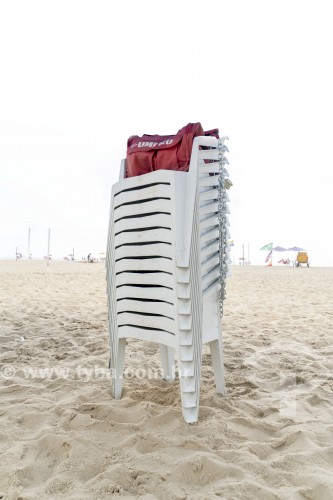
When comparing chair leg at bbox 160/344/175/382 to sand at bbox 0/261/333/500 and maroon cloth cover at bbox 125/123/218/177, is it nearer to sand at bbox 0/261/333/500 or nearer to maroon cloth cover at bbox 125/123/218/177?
sand at bbox 0/261/333/500

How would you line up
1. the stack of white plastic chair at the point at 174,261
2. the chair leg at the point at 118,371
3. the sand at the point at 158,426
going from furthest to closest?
the chair leg at the point at 118,371, the stack of white plastic chair at the point at 174,261, the sand at the point at 158,426

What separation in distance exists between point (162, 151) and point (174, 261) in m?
0.65

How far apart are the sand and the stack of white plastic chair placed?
9.0 inches

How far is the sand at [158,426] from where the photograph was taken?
161 centimetres

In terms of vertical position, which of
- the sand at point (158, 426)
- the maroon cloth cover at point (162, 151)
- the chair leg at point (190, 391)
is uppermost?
the maroon cloth cover at point (162, 151)

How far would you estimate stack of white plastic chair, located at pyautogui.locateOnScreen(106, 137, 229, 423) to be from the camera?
6.82 ft

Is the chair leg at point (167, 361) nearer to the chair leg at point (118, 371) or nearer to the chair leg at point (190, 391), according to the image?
the chair leg at point (118, 371)

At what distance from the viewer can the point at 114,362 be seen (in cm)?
253

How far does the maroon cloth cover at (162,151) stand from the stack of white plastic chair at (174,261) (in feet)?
0.25

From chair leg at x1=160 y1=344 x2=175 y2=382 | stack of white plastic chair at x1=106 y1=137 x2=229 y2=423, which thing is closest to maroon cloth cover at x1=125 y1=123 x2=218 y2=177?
stack of white plastic chair at x1=106 y1=137 x2=229 y2=423

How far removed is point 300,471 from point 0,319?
4098 mm

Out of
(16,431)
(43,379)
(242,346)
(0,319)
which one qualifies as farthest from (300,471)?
(0,319)

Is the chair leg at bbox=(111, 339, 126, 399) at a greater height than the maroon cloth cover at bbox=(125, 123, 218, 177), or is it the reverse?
the maroon cloth cover at bbox=(125, 123, 218, 177)

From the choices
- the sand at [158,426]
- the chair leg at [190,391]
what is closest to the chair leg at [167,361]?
the sand at [158,426]
